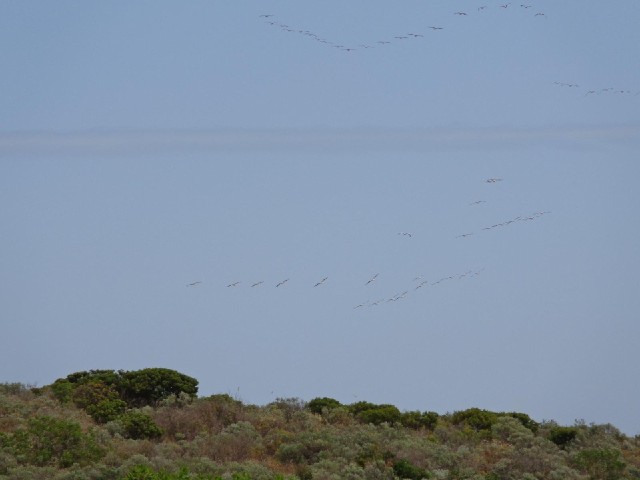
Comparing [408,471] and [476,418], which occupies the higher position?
[408,471]

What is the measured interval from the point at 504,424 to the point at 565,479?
6.91m

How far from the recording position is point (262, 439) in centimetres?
3434

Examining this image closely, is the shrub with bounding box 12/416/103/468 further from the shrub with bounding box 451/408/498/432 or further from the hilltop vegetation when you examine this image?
the shrub with bounding box 451/408/498/432

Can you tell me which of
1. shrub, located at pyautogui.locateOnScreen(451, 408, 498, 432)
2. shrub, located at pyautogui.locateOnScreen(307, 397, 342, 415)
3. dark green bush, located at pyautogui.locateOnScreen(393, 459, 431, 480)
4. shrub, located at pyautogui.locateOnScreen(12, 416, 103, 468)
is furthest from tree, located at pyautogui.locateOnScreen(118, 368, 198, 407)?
dark green bush, located at pyautogui.locateOnScreen(393, 459, 431, 480)

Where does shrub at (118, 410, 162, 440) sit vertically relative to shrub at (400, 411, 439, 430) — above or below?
above

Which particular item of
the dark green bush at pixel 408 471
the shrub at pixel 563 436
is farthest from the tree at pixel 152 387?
the shrub at pixel 563 436

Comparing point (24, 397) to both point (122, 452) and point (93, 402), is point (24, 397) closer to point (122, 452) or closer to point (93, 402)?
point (93, 402)

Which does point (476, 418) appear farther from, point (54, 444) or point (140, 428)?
point (54, 444)

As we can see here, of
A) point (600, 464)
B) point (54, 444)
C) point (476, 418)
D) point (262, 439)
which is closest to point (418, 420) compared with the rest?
point (476, 418)

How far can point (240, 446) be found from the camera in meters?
32.9

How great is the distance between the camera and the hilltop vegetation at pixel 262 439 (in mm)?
30328

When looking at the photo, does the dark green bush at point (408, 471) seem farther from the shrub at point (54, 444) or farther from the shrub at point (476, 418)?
the shrub at point (476, 418)

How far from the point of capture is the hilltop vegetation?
30.3m

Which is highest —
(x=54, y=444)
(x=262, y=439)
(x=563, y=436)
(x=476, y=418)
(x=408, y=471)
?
(x=54, y=444)
